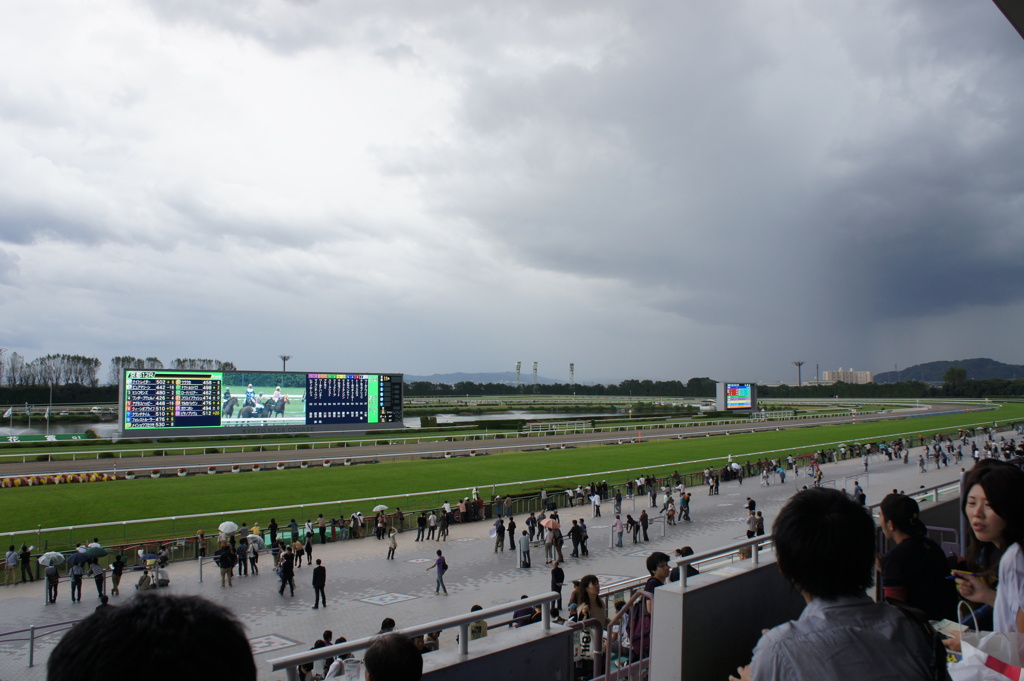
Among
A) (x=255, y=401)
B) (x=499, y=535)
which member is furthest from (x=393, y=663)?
(x=255, y=401)

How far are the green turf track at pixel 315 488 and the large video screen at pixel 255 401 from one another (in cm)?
1394

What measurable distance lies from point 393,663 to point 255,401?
1824 inches

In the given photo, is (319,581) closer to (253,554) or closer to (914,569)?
(253,554)

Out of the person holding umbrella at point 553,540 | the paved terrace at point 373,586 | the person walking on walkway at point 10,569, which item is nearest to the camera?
the paved terrace at point 373,586

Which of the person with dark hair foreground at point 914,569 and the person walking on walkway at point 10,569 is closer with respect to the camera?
the person with dark hair foreground at point 914,569

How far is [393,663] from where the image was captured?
2281mm

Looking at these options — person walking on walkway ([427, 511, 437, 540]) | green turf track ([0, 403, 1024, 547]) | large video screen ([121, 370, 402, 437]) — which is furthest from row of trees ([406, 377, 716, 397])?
person walking on walkway ([427, 511, 437, 540])

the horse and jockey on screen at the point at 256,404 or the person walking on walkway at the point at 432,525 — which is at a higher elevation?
the horse and jockey on screen at the point at 256,404

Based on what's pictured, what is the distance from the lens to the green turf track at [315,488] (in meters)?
20.8

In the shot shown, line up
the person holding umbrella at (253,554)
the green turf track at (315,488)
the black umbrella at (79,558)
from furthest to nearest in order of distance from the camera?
the green turf track at (315,488) → the person holding umbrella at (253,554) → the black umbrella at (79,558)

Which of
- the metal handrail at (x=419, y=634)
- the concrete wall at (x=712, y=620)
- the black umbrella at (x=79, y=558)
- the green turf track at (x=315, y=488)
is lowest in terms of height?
the green turf track at (x=315, y=488)

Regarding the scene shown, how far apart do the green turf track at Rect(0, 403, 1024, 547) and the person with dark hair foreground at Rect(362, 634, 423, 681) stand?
740 inches

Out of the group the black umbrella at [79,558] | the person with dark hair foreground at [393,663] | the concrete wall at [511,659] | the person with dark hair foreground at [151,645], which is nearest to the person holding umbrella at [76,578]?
the black umbrella at [79,558]

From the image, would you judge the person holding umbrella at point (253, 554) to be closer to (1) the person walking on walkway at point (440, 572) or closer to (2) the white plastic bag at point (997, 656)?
(1) the person walking on walkway at point (440, 572)
